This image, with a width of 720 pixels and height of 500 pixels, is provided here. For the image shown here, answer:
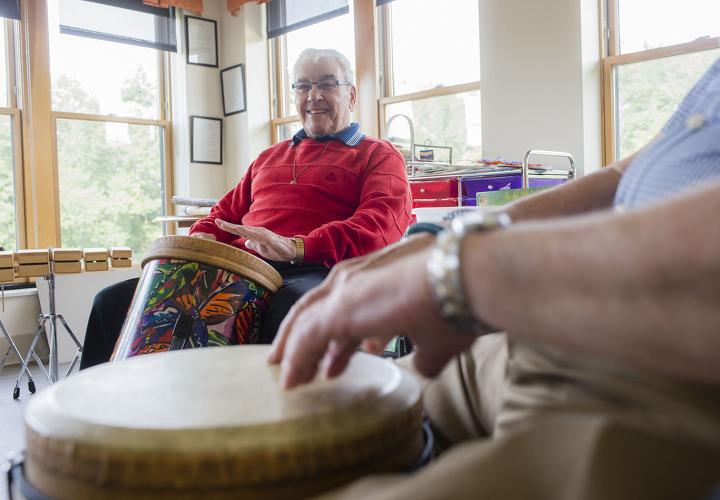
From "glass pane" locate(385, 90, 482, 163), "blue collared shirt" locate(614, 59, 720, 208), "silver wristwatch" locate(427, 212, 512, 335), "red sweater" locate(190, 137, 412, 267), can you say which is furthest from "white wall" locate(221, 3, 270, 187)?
"silver wristwatch" locate(427, 212, 512, 335)

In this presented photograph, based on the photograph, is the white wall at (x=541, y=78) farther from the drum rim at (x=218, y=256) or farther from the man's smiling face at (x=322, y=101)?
the drum rim at (x=218, y=256)

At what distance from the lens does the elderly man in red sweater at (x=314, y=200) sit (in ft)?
7.21

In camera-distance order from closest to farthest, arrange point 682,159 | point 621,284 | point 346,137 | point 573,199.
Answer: point 621,284 < point 682,159 < point 573,199 < point 346,137

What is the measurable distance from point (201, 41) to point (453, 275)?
6.13 metres

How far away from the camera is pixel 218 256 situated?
1587 millimetres

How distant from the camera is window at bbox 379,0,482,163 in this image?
4516 millimetres

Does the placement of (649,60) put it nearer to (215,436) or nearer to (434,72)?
(434,72)

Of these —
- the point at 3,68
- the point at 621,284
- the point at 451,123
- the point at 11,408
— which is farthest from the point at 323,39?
the point at 621,284

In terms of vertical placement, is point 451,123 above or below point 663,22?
below

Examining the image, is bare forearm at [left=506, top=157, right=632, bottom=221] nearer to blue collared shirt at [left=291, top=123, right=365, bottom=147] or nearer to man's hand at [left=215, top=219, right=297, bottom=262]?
man's hand at [left=215, top=219, right=297, bottom=262]

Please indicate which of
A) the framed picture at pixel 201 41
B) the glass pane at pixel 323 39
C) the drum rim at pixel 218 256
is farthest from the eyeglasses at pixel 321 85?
the framed picture at pixel 201 41

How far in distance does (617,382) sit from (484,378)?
0.29 metres

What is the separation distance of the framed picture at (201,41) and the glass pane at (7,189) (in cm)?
169

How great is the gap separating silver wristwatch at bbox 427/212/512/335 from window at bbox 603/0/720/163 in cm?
342
